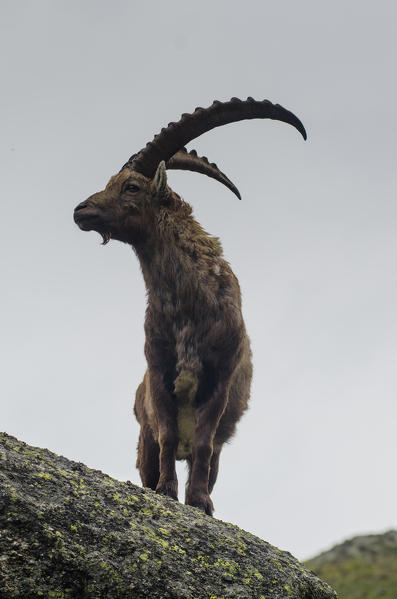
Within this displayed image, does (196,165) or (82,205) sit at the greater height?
(196,165)

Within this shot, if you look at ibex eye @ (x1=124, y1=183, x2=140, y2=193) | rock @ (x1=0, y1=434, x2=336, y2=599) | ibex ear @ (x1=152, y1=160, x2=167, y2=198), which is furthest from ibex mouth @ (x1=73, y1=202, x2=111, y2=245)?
rock @ (x1=0, y1=434, x2=336, y2=599)

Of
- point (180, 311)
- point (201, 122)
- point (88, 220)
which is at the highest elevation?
point (201, 122)

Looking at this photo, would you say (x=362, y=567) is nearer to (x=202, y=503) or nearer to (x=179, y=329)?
(x=202, y=503)

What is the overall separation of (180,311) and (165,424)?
1.20m

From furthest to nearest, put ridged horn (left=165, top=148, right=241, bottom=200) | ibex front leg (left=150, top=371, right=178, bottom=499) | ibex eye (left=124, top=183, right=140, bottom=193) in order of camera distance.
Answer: ridged horn (left=165, top=148, right=241, bottom=200) → ibex eye (left=124, top=183, right=140, bottom=193) → ibex front leg (left=150, top=371, right=178, bottom=499)

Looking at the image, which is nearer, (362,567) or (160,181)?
(160,181)

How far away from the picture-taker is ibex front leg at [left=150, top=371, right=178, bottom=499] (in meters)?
6.82

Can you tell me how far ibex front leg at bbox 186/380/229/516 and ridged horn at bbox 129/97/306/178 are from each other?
9.33 ft

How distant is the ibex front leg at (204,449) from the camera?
665 centimetres

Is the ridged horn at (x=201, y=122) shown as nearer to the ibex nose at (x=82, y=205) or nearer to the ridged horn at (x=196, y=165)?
the ridged horn at (x=196, y=165)

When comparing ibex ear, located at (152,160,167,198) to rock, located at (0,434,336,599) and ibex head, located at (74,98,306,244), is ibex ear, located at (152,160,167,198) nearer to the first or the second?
ibex head, located at (74,98,306,244)

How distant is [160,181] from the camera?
25.5 feet

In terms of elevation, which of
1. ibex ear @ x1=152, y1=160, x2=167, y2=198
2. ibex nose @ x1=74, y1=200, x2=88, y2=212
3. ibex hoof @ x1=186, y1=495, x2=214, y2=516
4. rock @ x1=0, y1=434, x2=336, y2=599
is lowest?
rock @ x1=0, y1=434, x2=336, y2=599

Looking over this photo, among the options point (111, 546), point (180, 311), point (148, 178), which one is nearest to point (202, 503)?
point (180, 311)
